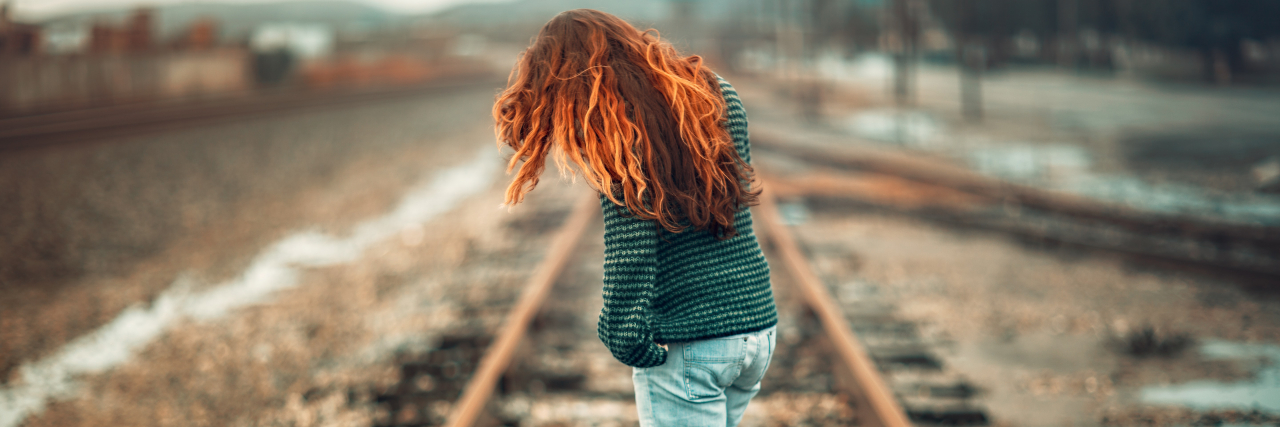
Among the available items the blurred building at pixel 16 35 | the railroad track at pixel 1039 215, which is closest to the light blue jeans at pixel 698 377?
the railroad track at pixel 1039 215

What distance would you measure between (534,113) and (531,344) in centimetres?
341

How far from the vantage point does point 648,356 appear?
174cm

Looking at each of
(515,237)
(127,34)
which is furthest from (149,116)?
(127,34)

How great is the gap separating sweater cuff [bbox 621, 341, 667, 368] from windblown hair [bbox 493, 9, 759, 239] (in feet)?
0.85

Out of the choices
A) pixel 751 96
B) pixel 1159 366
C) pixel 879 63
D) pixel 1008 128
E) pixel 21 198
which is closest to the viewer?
pixel 1159 366

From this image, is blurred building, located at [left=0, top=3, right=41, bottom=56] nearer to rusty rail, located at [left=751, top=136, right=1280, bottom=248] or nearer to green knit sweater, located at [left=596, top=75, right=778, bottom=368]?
rusty rail, located at [left=751, top=136, right=1280, bottom=248]

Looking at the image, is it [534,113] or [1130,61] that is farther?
[1130,61]

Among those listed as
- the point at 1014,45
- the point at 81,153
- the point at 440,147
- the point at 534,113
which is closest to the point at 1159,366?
the point at 534,113

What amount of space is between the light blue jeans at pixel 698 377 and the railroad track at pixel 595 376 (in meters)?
1.79

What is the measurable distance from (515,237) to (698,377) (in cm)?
711

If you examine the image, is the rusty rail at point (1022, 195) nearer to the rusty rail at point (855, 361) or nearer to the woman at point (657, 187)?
the rusty rail at point (855, 361)

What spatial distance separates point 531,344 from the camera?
16.3 ft

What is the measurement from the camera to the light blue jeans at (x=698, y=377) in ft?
5.92

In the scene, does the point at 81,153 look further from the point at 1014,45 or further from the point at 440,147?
the point at 1014,45
